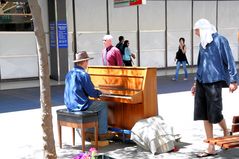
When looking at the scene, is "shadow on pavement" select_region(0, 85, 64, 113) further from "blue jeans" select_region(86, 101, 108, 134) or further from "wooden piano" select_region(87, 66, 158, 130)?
→ "blue jeans" select_region(86, 101, 108, 134)

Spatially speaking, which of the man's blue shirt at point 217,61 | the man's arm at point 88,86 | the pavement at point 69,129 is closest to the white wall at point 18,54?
the pavement at point 69,129

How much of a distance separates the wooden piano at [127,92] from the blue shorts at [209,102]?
0.85m

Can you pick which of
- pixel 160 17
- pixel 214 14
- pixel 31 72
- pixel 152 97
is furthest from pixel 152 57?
pixel 152 97

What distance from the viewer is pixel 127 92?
22.2 ft

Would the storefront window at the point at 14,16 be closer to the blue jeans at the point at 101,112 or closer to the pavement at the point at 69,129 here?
the pavement at the point at 69,129

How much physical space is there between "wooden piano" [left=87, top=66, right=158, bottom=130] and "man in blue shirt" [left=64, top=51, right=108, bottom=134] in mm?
370

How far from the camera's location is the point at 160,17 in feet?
61.6

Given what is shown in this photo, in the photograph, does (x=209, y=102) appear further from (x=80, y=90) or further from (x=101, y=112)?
(x=80, y=90)

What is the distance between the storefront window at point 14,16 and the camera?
50.3 feet

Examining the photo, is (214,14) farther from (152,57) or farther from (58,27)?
(58,27)

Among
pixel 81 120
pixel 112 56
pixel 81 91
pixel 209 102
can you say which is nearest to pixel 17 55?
pixel 112 56

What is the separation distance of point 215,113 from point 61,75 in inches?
415

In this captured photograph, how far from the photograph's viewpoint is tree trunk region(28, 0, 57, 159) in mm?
4238

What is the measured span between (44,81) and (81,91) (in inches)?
87.1
